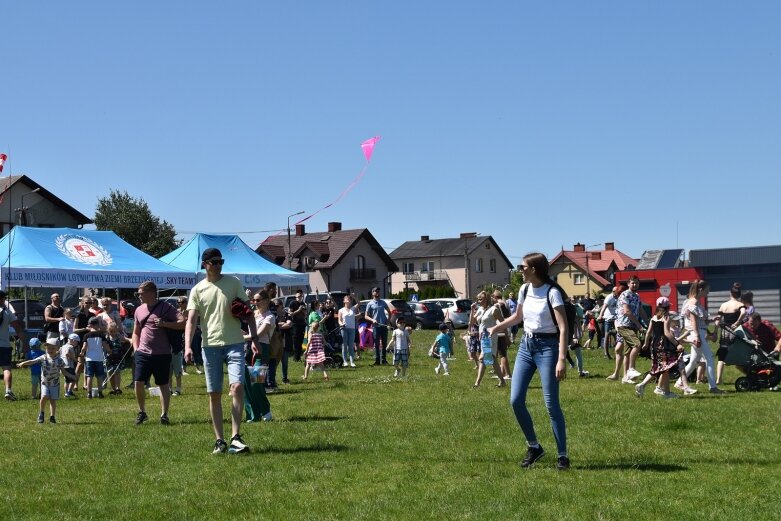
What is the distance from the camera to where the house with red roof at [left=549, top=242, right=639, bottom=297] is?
100 metres

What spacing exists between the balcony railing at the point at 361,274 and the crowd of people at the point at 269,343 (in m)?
66.4

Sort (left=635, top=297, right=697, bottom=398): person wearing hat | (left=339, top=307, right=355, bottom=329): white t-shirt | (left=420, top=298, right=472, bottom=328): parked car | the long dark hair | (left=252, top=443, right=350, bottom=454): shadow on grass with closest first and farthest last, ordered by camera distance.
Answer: the long dark hair, (left=252, top=443, right=350, bottom=454): shadow on grass, (left=635, top=297, right=697, bottom=398): person wearing hat, (left=339, top=307, right=355, bottom=329): white t-shirt, (left=420, top=298, right=472, bottom=328): parked car

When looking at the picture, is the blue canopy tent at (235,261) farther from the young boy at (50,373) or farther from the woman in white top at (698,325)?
the woman in white top at (698,325)

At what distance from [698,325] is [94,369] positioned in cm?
957

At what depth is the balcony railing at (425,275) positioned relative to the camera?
105m

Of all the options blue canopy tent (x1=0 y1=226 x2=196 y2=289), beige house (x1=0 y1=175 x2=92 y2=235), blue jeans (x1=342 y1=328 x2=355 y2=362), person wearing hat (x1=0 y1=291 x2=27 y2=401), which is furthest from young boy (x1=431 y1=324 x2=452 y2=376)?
beige house (x1=0 y1=175 x2=92 y2=235)

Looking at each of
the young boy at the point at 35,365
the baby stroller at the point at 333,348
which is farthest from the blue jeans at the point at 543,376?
the baby stroller at the point at 333,348

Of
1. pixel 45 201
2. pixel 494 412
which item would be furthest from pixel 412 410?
pixel 45 201

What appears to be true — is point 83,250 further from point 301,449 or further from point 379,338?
point 301,449

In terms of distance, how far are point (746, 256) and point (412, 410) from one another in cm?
4567

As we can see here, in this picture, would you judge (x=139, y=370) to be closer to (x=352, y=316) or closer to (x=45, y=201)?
(x=352, y=316)

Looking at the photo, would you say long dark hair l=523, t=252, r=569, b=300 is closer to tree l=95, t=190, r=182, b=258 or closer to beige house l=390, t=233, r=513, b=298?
tree l=95, t=190, r=182, b=258

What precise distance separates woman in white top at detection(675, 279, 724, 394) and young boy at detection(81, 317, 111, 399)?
9258 mm

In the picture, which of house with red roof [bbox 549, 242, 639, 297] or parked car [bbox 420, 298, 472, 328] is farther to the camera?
house with red roof [bbox 549, 242, 639, 297]
